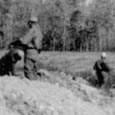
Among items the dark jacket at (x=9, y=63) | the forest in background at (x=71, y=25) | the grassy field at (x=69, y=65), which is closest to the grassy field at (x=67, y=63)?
the grassy field at (x=69, y=65)

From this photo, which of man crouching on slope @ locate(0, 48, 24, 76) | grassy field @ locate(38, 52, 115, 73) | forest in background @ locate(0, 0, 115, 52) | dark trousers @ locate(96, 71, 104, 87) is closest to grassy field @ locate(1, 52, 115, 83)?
grassy field @ locate(38, 52, 115, 73)

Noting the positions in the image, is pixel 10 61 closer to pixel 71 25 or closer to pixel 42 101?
pixel 42 101

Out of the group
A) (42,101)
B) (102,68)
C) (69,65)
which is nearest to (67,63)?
(69,65)

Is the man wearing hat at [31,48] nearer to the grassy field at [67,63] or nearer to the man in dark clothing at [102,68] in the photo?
the grassy field at [67,63]

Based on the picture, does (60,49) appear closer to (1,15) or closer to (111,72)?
(1,15)

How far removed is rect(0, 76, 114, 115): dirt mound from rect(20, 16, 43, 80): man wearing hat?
69cm

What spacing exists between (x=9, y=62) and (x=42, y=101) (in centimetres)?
299

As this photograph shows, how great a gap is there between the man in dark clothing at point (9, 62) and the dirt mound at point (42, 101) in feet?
2.99

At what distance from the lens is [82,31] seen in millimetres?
53906

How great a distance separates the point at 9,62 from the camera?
1180 cm

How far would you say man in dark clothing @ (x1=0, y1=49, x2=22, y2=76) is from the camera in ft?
37.9

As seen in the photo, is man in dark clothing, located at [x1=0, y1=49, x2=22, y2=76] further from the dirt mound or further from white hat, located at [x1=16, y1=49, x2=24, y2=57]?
the dirt mound

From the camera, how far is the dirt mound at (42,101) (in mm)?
8508

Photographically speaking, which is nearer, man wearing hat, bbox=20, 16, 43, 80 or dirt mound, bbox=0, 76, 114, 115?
dirt mound, bbox=0, 76, 114, 115
